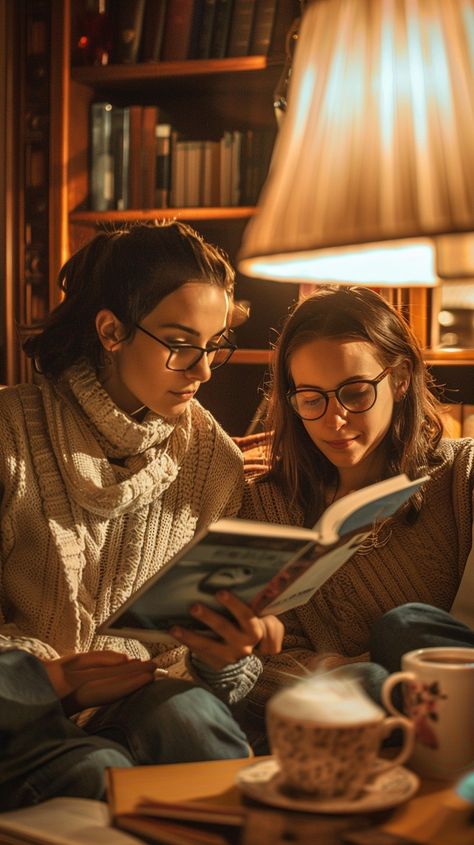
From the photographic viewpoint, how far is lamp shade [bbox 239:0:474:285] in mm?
919

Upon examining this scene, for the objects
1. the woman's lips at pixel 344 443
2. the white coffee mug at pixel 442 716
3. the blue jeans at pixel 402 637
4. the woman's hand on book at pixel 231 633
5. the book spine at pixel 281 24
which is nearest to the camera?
the white coffee mug at pixel 442 716

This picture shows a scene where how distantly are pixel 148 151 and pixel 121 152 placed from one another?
0.08 meters

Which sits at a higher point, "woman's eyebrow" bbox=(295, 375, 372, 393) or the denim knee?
"woman's eyebrow" bbox=(295, 375, 372, 393)

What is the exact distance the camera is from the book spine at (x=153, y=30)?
2703 millimetres

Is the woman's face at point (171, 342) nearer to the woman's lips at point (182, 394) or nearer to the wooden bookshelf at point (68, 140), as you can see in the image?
the woman's lips at point (182, 394)

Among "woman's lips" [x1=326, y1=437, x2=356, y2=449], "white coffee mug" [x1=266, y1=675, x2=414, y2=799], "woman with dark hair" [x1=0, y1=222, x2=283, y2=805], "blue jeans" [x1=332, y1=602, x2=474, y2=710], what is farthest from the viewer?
"woman's lips" [x1=326, y1=437, x2=356, y2=449]

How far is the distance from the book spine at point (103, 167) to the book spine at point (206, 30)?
0.96 ft

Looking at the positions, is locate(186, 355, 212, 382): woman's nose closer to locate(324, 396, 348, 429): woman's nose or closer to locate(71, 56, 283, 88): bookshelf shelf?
locate(324, 396, 348, 429): woman's nose

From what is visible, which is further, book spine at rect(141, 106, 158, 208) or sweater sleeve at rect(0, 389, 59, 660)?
book spine at rect(141, 106, 158, 208)

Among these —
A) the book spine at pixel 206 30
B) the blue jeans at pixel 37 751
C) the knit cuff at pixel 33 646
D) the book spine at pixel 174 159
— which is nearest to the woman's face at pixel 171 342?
the knit cuff at pixel 33 646

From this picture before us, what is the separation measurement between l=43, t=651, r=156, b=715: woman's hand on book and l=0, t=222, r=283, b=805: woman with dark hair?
0.03m

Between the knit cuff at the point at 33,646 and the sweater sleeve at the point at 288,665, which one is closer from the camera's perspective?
the knit cuff at the point at 33,646

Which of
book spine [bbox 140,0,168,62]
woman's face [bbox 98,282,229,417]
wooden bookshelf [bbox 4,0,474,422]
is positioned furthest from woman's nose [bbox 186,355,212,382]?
book spine [bbox 140,0,168,62]

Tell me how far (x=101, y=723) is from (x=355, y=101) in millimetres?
848
